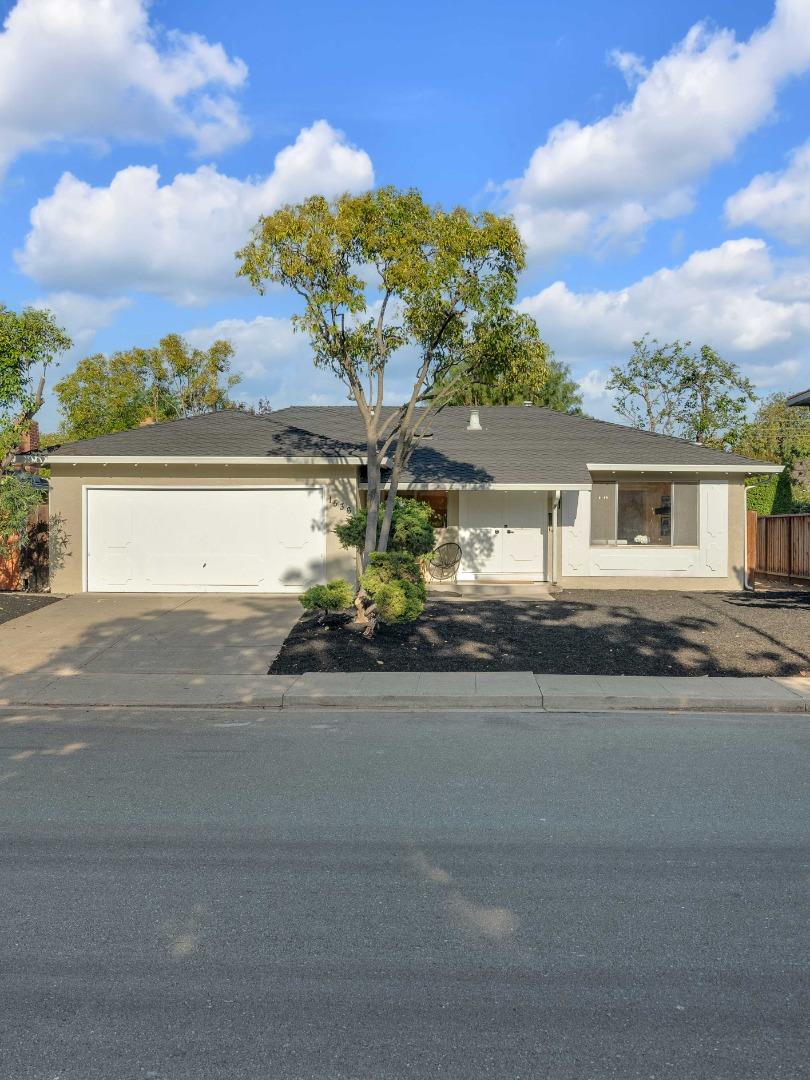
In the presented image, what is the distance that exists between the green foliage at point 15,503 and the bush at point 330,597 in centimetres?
559

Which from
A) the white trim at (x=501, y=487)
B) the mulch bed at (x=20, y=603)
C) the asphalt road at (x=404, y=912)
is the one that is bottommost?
the asphalt road at (x=404, y=912)

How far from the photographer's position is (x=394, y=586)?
1168cm

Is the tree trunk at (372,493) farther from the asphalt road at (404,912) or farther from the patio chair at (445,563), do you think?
the asphalt road at (404,912)

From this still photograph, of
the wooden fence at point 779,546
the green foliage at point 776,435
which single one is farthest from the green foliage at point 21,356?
the green foliage at point 776,435

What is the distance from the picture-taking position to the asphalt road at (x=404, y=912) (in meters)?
3.22

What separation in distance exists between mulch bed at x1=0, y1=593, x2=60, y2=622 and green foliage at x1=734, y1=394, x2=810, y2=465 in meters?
26.3

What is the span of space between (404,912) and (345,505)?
42.6 feet

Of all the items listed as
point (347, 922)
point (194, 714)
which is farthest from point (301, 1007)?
point (194, 714)

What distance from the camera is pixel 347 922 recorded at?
4.20 metres

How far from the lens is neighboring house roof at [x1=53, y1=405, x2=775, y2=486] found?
17.0 meters

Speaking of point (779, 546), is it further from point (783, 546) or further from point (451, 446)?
point (451, 446)

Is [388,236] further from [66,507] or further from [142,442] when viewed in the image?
[66,507]

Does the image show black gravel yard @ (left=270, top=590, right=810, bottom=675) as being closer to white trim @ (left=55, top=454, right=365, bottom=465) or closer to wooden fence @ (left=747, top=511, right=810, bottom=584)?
white trim @ (left=55, top=454, right=365, bottom=465)

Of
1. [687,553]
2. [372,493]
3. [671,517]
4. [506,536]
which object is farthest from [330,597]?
[687,553]
